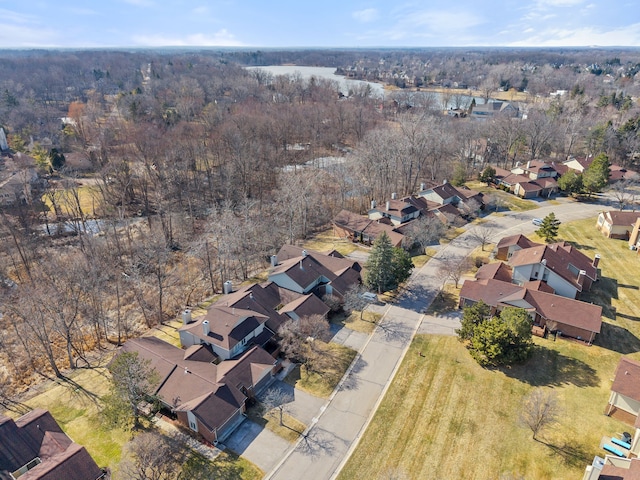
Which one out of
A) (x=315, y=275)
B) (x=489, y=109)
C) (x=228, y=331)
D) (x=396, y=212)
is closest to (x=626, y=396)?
(x=315, y=275)

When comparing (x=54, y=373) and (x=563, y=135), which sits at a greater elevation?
(x=563, y=135)

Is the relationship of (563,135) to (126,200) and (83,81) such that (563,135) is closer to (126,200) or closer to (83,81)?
(126,200)

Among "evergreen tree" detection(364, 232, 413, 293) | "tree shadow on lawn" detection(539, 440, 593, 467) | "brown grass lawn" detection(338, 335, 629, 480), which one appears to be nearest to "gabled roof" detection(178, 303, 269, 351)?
"brown grass lawn" detection(338, 335, 629, 480)

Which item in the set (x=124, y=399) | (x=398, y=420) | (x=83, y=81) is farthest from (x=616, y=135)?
(x=83, y=81)

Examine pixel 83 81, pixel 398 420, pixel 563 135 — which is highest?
pixel 83 81

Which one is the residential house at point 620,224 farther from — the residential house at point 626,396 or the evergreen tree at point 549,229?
the residential house at point 626,396

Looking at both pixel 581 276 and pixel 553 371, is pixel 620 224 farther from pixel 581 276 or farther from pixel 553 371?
pixel 553 371

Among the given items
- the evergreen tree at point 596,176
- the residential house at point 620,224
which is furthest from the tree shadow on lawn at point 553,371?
the evergreen tree at point 596,176
